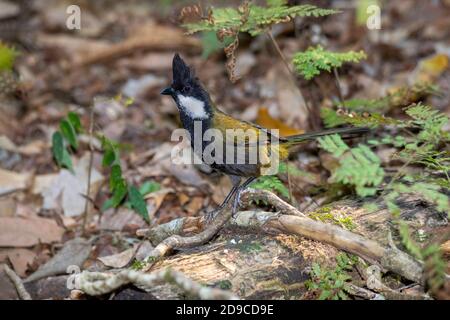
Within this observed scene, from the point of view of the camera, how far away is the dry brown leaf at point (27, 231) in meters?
4.72

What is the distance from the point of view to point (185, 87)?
466cm

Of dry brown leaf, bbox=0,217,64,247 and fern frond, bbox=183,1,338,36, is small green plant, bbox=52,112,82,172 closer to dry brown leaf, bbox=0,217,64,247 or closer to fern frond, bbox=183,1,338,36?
dry brown leaf, bbox=0,217,64,247

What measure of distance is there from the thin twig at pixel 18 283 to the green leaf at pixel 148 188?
1459 mm

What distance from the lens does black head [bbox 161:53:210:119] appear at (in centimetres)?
454

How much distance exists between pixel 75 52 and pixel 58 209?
3.89 m

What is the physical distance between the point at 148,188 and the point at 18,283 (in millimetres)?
1603

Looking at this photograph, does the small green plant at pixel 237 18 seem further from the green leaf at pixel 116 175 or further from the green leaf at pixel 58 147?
the green leaf at pixel 58 147

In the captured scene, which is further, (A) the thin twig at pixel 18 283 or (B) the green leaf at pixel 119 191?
(B) the green leaf at pixel 119 191

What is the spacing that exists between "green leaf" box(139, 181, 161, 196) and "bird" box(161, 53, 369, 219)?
31.3 inches

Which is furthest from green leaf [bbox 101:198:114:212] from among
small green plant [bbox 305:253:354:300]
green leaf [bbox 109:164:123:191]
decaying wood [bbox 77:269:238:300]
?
small green plant [bbox 305:253:354:300]

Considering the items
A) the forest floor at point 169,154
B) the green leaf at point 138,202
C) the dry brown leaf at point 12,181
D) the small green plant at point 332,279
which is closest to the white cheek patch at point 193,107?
the forest floor at point 169,154

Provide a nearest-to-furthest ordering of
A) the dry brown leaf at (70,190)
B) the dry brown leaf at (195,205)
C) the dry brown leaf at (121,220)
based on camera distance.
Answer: the dry brown leaf at (121,220)
the dry brown leaf at (195,205)
the dry brown leaf at (70,190)

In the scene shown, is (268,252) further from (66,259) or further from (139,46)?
(139,46)

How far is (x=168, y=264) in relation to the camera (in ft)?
11.2
